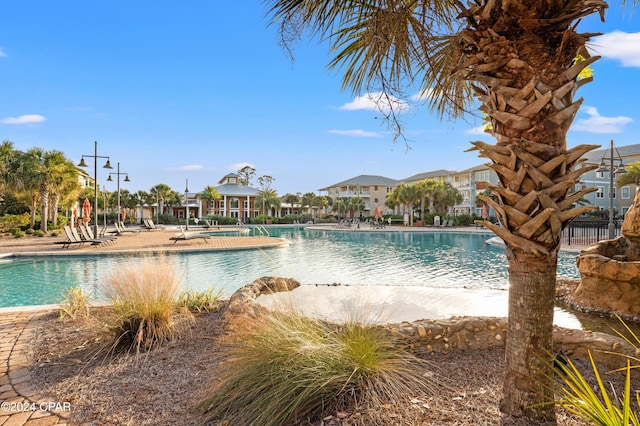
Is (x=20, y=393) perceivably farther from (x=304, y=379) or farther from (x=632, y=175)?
(x=632, y=175)

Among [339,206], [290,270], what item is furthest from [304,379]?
[339,206]

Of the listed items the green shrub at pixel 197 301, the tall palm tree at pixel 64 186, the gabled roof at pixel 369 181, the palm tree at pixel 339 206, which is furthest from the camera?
the gabled roof at pixel 369 181

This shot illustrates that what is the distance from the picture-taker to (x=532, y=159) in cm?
196

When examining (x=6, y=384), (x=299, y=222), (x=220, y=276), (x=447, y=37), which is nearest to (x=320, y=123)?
(x=220, y=276)

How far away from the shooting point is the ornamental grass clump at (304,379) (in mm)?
2289

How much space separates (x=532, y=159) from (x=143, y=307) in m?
3.87

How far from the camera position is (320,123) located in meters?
21.2

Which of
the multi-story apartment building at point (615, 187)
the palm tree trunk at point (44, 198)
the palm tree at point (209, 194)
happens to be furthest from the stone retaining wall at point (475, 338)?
the palm tree at point (209, 194)

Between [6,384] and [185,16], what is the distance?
827cm

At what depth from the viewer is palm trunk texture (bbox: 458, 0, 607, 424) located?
77.0 inches

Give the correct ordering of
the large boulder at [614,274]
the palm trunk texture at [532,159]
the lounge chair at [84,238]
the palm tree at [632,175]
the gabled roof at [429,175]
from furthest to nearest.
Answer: the gabled roof at [429,175] → the palm tree at [632,175] → the lounge chair at [84,238] → the large boulder at [614,274] → the palm trunk texture at [532,159]

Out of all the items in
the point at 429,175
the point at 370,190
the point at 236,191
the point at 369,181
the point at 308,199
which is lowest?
the point at 308,199

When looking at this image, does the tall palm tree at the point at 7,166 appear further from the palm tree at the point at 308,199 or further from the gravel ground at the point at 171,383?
the palm tree at the point at 308,199

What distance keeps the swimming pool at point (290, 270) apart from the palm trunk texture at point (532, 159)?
6.88 m
